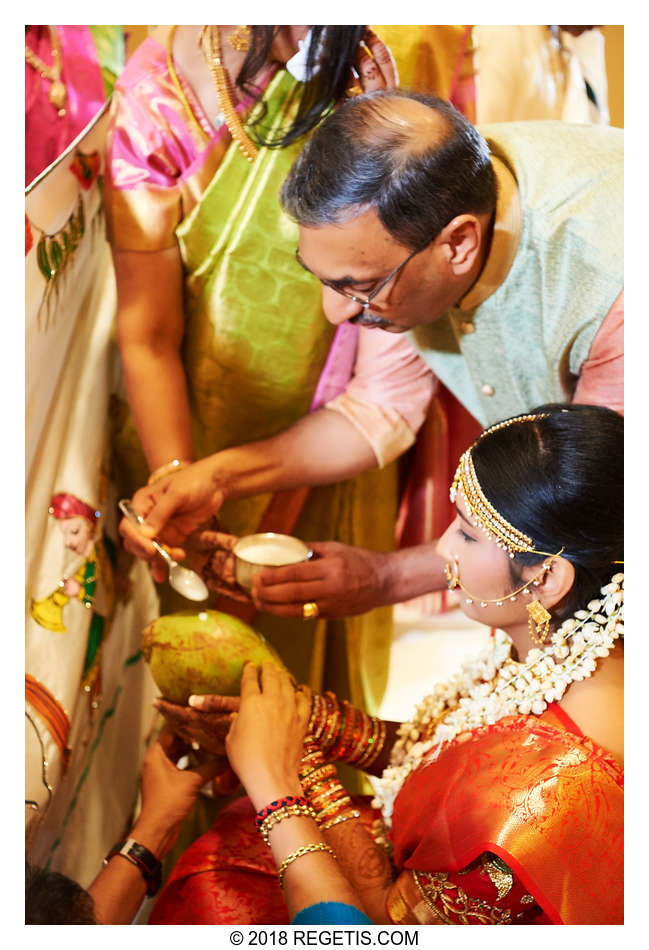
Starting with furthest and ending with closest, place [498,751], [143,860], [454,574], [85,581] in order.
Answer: [85,581] < [143,860] < [454,574] < [498,751]

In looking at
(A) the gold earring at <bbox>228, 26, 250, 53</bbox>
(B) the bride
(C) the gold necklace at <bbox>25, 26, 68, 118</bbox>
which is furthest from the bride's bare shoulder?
(C) the gold necklace at <bbox>25, 26, 68, 118</bbox>

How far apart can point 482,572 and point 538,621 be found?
4.2 inches

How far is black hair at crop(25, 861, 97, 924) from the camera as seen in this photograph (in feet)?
4.62

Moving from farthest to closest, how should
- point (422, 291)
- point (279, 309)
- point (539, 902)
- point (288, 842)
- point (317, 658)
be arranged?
point (317, 658) < point (279, 309) < point (422, 291) < point (288, 842) < point (539, 902)

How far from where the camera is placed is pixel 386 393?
5.27 feet

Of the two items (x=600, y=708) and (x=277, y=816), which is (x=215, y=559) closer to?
(x=277, y=816)

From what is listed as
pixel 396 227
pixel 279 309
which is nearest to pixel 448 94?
pixel 396 227

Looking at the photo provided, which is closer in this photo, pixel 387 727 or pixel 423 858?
pixel 423 858

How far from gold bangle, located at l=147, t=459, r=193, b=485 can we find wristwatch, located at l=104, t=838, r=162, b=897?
0.61 meters

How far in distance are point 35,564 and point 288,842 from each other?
2.08 ft

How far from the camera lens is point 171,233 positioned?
1527 millimetres

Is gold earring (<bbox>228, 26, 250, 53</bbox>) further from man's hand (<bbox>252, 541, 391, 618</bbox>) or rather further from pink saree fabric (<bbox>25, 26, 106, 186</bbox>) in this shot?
man's hand (<bbox>252, 541, 391, 618</bbox>)

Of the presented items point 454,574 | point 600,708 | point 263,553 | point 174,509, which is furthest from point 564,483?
point 174,509
